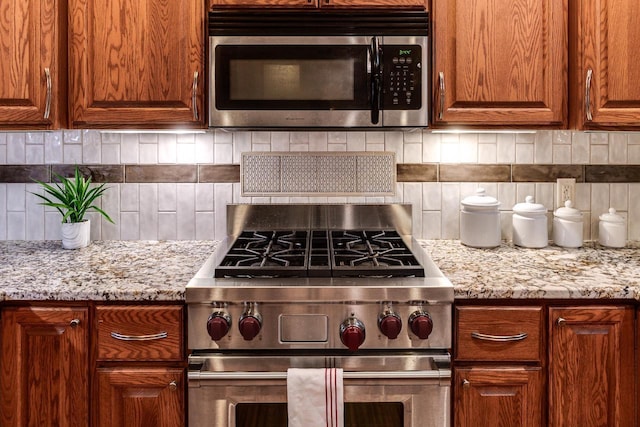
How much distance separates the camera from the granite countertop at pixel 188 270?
4.54 feet

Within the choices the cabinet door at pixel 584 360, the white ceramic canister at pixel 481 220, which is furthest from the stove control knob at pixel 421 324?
the white ceramic canister at pixel 481 220

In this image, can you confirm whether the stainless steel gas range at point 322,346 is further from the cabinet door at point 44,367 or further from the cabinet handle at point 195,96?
the cabinet handle at point 195,96

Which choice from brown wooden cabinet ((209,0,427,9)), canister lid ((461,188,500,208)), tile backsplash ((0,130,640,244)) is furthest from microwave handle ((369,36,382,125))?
canister lid ((461,188,500,208))

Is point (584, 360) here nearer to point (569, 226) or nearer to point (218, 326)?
point (569, 226)

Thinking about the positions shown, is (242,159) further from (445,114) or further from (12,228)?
(12,228)

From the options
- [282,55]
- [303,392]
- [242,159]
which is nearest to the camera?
[303,392]

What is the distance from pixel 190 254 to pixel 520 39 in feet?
4.65

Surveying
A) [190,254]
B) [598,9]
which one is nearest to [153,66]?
[190,254]

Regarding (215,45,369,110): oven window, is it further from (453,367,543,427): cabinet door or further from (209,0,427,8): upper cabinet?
(453,367,543,427): cabinet door

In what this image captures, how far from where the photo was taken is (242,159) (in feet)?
6.77

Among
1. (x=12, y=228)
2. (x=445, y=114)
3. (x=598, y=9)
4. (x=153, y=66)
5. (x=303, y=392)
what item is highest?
(x=598, y=9)

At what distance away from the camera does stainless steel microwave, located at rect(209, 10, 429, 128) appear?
1674mm

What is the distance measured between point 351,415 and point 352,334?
0.84 ft

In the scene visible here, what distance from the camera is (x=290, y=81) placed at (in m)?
1.68
